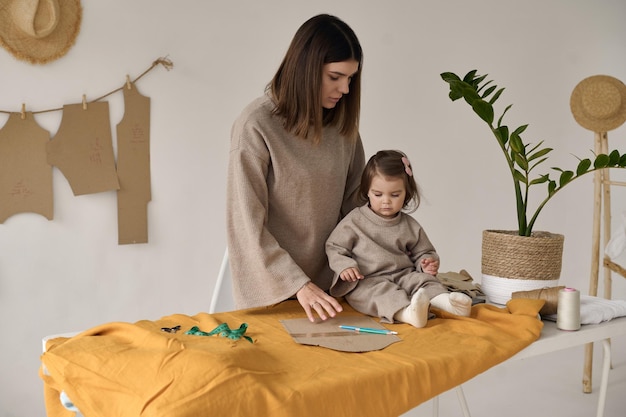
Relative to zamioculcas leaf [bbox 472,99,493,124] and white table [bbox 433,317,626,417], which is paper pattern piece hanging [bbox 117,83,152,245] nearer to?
zamioculcas leaf [bbox 472,99,493,124]

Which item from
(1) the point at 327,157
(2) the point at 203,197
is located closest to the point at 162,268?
(2) the point at 203,197

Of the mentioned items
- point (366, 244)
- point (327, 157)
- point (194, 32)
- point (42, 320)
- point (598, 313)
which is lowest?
point (42, 320)

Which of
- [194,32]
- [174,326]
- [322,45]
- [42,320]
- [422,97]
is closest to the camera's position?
[174,326]

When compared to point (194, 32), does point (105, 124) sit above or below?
below

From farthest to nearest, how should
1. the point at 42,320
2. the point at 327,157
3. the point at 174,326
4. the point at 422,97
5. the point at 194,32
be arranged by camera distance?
the point at 422,97
the point at 194,32
the point at 42,320
the point at 327,157
the point at 174,326

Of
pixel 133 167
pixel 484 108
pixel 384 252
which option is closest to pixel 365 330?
pixel 384 252

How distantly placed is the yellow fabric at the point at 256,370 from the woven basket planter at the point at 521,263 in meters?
0.35

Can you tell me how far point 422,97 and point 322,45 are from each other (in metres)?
1.99

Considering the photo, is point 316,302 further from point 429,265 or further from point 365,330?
point 429,265

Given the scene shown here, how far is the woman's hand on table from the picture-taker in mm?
1707

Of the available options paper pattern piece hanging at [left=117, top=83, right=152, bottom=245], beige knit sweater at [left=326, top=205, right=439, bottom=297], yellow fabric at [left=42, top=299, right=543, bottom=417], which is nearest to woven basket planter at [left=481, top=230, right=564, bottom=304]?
beige knit sweater at [left=326, top=205, right=439, bottom=297]

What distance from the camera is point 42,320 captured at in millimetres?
2820

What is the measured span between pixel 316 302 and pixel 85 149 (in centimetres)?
152

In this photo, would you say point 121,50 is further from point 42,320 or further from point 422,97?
point 422,97
